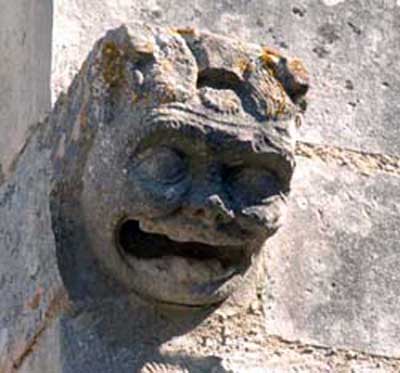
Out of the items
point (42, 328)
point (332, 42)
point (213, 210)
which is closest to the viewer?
point (213, 210)

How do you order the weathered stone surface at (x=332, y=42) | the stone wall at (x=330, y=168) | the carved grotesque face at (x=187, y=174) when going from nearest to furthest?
the carved grotesque face at (x=187, y=174) → the stone wall at (x=330, y=168) → the weathered stone surface at (x=332, y=42)

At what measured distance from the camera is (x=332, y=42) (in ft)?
15.1

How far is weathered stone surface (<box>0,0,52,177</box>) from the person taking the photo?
4.40m

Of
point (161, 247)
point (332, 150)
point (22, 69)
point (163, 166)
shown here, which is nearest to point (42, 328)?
point (161, 247)

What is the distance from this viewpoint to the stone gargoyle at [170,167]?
412 centimetres

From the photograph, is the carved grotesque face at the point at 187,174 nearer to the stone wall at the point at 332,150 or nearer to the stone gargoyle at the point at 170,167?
the stone gargoyle at the point at 170,167

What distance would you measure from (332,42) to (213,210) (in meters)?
0.58

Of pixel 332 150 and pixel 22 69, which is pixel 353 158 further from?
pixel 22 69

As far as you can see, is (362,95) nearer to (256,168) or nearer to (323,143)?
(323,143)

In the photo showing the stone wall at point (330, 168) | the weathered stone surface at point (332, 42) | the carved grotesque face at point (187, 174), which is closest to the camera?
the carved grotesque face at point (187, 174)

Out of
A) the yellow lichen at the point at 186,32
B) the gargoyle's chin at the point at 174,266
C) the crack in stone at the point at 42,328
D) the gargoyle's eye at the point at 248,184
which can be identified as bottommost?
the crack in stone at the point at 42,328

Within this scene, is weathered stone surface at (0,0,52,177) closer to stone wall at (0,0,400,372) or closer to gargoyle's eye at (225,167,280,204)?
stone wall at (0,0,400,372)

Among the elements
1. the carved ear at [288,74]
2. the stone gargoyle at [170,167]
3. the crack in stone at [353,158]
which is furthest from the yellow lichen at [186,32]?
the crack in stone at [353,158]

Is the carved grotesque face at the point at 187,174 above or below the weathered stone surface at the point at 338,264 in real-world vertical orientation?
above
